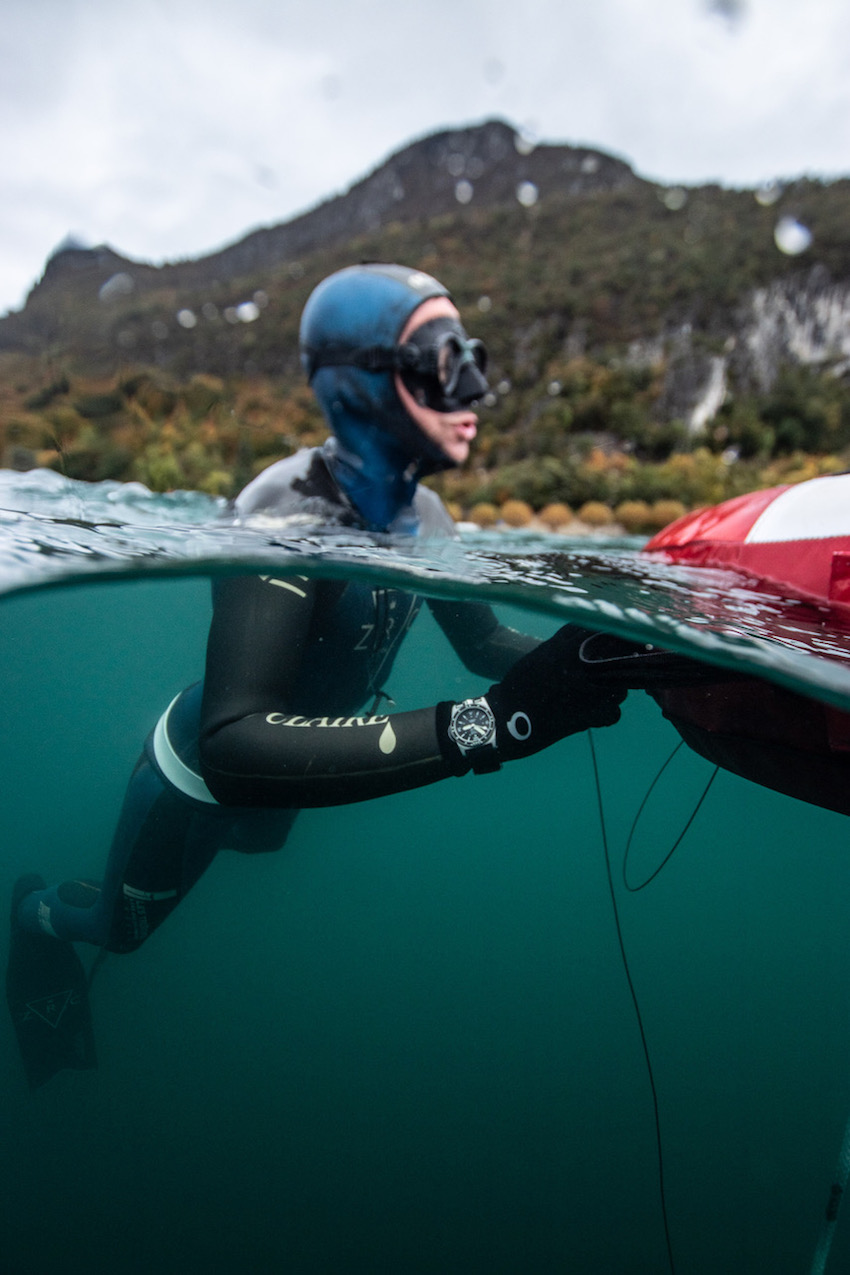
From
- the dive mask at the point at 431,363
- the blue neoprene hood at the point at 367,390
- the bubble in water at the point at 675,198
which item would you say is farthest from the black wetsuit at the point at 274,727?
the bubble in water at the point at 675,198

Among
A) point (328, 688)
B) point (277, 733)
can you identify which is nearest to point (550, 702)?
point (277, 733)

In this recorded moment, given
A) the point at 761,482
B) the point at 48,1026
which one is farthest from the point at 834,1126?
the point at 761,482

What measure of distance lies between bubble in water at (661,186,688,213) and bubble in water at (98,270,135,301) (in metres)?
83.8

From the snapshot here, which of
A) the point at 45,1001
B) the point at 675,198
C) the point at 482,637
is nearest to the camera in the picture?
the point at 482,637

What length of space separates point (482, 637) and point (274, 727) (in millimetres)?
1545

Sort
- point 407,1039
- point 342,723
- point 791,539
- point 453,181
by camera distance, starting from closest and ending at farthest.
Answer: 1. point 342,723
2. point 791,539
3. point 407,1039
4. point 453,181

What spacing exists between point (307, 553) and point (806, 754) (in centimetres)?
189

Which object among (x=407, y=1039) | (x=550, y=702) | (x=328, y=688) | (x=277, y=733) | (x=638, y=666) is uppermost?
(x=638, y=666)

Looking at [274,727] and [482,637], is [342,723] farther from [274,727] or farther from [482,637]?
[482,637]

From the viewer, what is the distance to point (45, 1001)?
3.46m

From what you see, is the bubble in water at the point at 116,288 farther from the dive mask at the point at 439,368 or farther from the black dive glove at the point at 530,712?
the black dive glove at the point at 530,712

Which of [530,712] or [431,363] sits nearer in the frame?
[530,712]

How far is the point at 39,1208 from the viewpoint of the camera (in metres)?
4.11

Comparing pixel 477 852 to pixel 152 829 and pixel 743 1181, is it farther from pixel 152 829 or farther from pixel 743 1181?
pixel 152 829
